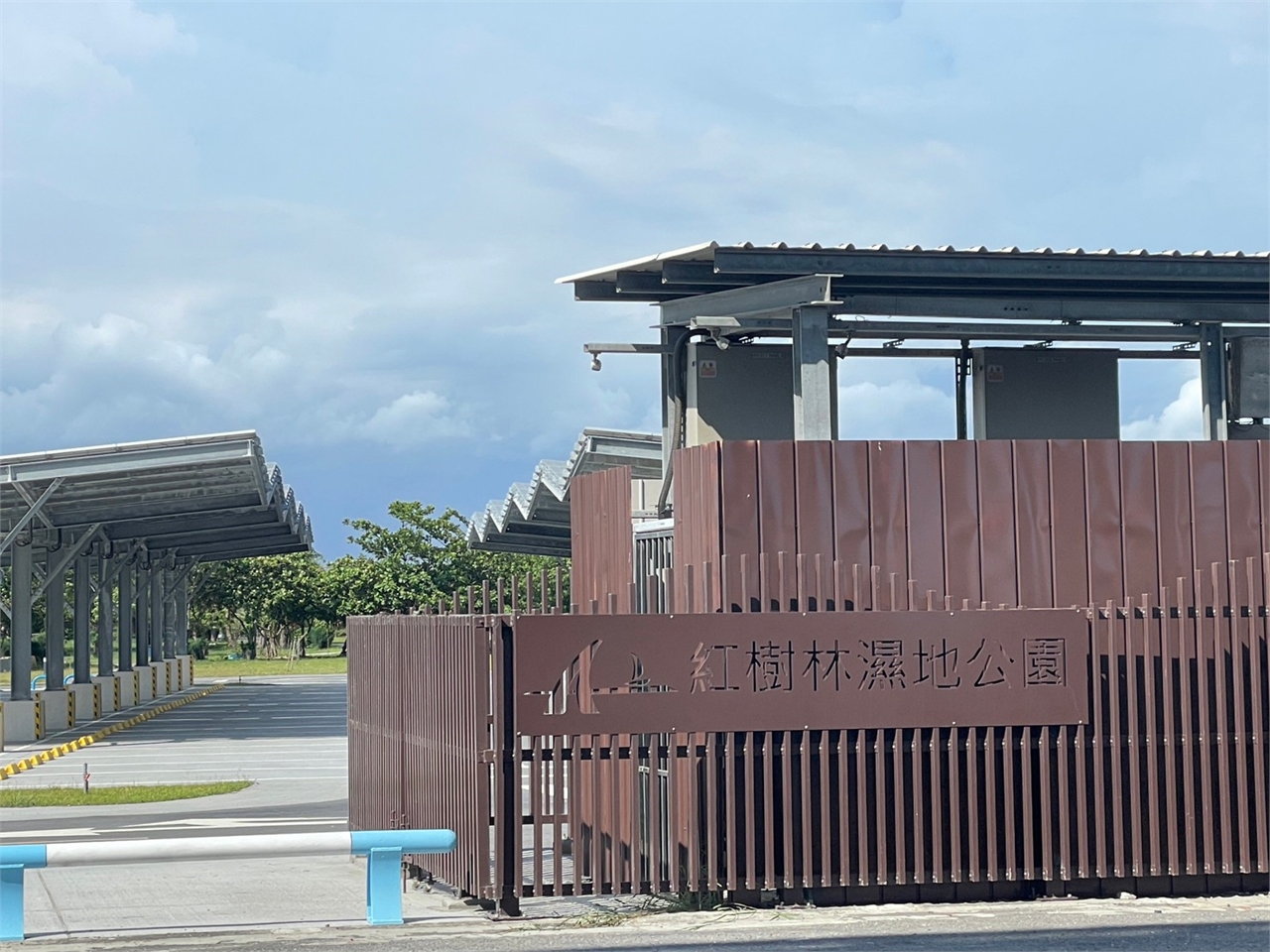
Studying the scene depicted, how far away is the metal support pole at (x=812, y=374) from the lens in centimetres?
1251

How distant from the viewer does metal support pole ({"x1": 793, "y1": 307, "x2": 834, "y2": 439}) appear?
12.5 meters

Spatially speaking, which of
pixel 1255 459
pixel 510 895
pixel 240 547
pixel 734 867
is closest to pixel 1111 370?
pixel 1255 459

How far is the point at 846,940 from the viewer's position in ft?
30.6

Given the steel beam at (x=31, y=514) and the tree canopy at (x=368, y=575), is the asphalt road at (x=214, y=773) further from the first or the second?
the tree canopy at (x=368, y=575)

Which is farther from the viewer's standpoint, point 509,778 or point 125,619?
point 125,619

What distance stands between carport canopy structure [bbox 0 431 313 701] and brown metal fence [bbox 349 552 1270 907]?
54.2 ft

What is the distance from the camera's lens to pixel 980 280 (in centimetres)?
1335

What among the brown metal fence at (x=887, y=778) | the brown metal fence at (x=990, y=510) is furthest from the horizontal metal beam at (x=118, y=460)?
the brown metal fence at (x=990, y=510)

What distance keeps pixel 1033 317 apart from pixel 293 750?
17.9 metres

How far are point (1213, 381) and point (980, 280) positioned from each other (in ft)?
8.79

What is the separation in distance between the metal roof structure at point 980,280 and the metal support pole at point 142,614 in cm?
3298

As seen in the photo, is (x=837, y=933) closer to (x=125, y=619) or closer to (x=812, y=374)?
(x=812, y=374)

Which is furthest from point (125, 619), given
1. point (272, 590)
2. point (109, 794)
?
point (272, 590)

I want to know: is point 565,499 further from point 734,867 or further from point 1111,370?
point 734,867
